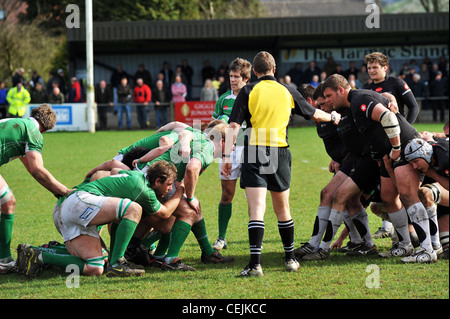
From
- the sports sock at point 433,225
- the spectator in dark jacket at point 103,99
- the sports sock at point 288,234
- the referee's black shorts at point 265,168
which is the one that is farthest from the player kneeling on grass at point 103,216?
the spectator in dark jacket at point 103,99

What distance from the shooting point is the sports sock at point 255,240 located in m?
5.75

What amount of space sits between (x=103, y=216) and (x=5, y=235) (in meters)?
1.21

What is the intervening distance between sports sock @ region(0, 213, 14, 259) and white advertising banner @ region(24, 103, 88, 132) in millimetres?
16818

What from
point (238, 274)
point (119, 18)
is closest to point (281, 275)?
point (238, 274)

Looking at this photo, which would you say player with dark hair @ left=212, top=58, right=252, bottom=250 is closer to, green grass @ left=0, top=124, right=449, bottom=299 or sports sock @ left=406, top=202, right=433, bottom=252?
green grass @ left=0, top=124, right=449, bottom=299

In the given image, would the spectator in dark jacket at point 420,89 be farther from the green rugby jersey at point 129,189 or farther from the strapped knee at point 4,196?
the strapped knee at point 4,196

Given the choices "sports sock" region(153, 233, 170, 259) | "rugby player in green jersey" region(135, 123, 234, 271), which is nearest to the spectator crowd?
"rugby player in green jersey" region(135, 123, 234, 271)

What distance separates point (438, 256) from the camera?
6199 millimetres

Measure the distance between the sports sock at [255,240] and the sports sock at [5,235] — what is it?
8.04 ft

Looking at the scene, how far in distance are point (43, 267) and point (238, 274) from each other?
1.89 m

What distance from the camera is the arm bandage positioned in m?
5.86
